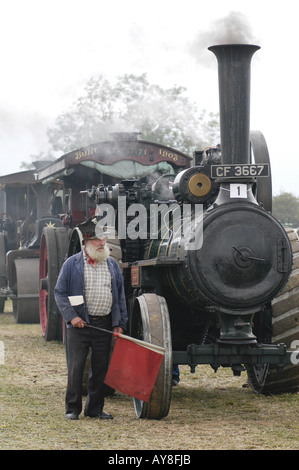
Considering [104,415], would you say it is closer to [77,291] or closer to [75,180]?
[77,291]

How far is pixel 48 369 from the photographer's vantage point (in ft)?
27.2

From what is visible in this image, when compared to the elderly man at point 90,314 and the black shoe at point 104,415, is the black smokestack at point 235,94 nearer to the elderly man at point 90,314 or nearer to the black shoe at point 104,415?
the elderly man at point 90,314

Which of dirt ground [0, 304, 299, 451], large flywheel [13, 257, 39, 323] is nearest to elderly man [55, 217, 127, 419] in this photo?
dirt ground [0, 304, 299, 451]

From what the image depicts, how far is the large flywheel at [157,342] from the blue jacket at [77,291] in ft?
0.48

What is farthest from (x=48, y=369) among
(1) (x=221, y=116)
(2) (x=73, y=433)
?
(1) (x=221, y=116)

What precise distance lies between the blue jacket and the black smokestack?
46.9 inches

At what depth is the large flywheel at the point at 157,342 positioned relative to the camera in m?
5.52

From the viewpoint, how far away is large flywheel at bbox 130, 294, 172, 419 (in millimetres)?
5523

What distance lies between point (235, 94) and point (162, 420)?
217cm

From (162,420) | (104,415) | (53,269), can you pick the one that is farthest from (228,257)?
(53,269)

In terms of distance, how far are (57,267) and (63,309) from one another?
442 centimetres

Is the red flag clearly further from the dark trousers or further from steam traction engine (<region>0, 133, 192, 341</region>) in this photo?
steam traction engine (<region>0, 133, 192, 341</region>)

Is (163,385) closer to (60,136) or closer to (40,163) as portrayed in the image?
(40,163)

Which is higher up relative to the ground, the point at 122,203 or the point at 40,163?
the point at 40,163
